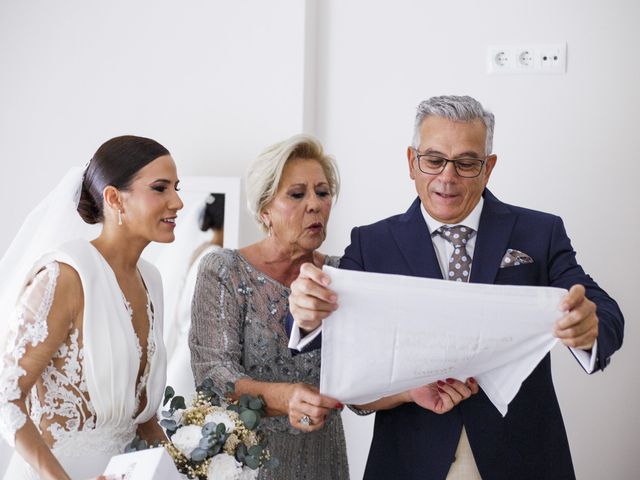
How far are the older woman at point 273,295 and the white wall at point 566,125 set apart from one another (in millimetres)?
1091

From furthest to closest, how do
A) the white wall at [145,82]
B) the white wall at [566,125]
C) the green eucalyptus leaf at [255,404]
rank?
the white wall at [145,82]
the white wall at [566,125]
the green eucalyptus leaf at [255,404]

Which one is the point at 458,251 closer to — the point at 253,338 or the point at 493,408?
the point at 493,408

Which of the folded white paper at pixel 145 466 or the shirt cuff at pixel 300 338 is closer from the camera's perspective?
the folded white paper at pixel 145 466

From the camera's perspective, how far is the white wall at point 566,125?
10.3 ft

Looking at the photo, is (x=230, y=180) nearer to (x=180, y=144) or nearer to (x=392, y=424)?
(x=180, y=144)

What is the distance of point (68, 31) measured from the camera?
3.76 m

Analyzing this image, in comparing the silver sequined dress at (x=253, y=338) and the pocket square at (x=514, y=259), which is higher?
the pocket square at (x=514, y=259)

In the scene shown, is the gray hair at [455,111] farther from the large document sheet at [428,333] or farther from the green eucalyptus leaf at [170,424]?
the green eucalyptus leaf at [170,424]

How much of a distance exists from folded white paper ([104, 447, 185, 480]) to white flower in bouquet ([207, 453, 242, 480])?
0.11 meters

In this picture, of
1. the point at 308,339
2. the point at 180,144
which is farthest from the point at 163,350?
the point at 180,144

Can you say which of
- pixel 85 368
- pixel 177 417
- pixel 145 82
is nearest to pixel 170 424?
pixel 177 417

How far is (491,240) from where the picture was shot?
6.57 ft

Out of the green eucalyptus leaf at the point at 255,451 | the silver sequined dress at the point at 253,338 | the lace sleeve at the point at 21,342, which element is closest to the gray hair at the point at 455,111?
the silver sequined dress at the point at 253,338

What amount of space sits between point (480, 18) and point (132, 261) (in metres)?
1.88
